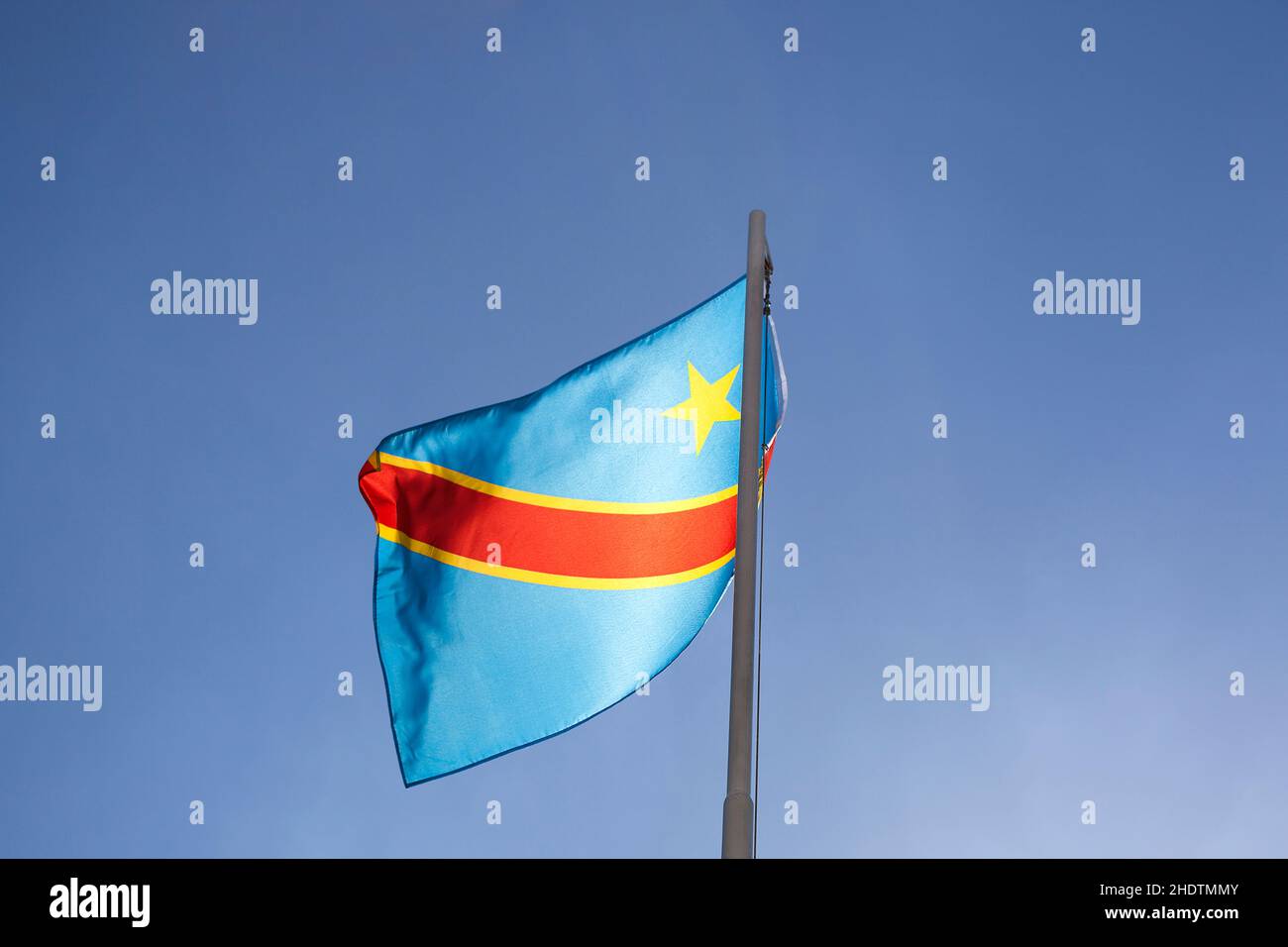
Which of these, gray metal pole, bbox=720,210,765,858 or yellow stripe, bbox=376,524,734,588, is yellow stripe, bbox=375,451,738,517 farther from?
gray metal pole, bbox=720,210,765,858

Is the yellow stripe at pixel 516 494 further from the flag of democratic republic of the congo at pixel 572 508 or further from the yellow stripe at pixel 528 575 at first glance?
the yellow stripe at pixel 528 575

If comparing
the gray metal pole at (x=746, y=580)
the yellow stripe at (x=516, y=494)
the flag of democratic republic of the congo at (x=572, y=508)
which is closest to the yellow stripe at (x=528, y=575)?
the flag of democratic republic of the congo at (x=572, y=508)

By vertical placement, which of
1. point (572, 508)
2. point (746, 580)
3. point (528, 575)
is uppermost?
point (572, 508)

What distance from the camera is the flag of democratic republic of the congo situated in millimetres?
10523

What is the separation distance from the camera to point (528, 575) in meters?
10.9

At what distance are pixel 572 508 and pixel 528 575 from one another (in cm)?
69

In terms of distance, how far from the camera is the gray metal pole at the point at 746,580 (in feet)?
22.7

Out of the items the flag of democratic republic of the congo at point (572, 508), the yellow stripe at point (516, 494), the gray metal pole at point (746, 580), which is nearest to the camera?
the gray metal pole at point (746, 580)

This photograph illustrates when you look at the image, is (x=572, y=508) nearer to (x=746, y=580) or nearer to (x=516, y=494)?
(x=516, y=494)

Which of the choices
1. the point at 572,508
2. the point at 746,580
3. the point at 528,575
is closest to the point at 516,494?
the point at 572,508

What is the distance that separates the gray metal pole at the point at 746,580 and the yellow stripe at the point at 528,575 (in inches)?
103

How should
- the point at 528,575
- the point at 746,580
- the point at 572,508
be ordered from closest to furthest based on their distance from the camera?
the point at 746,580
the point at 528,575
the point at 572,508
